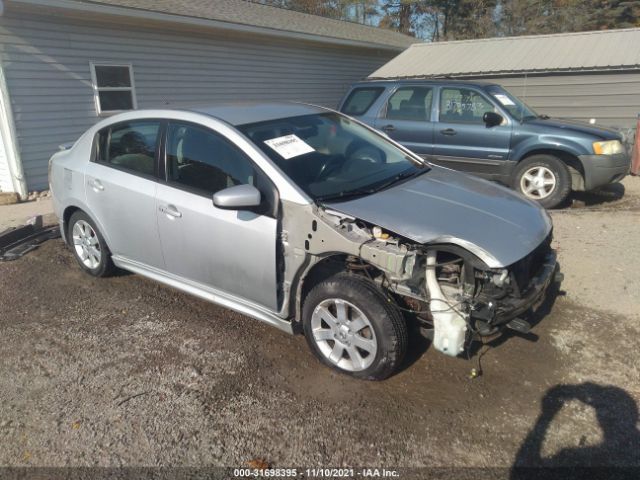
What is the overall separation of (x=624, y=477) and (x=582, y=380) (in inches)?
31.8

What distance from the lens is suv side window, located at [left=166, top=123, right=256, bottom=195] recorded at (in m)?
3.45

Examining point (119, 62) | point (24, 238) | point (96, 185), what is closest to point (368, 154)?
point (96, 185)

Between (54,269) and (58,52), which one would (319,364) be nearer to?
(54,269)

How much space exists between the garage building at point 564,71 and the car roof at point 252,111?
1045 centimetres

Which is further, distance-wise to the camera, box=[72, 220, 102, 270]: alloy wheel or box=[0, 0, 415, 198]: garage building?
box=[0, 0, 415, 198]: garage building

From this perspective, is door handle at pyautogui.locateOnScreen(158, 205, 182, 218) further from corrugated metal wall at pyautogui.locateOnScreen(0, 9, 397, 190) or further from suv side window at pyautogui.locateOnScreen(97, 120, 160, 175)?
corrugated metal wall at pyautogui.locateOnScreen(0, 9, 397, 190)

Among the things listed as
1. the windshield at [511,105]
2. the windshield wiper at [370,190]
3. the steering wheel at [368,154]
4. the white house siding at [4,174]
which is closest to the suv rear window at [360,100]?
the windshield at [511,105]

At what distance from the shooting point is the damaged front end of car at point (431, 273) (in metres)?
2.84

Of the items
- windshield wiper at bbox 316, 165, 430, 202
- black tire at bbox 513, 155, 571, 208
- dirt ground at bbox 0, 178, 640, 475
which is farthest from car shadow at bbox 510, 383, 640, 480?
black tire at bbox 513, 155, 571, 208

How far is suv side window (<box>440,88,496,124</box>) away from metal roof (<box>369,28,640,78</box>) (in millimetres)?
6816

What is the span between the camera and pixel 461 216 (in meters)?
3.16

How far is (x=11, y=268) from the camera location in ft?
17.1

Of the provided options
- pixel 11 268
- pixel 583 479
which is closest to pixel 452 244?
pixel 583 479

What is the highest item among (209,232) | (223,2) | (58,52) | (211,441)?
(223,2)
